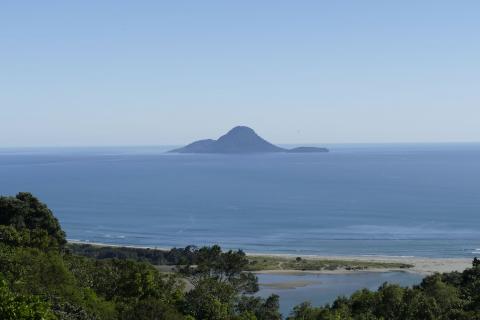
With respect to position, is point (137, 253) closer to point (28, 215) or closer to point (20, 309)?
point (28, 215)

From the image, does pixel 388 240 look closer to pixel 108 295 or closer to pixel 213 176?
pixel 108 295

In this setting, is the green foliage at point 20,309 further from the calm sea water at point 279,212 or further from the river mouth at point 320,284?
the calm sea water at point 279,212

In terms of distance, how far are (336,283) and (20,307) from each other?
143ft

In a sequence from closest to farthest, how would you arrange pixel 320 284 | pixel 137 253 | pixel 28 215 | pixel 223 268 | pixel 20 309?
1. pixel 20 309
2. pixel 223 268
3. pixel 28 215
4. pixel 320 284
5. pixel 137 253

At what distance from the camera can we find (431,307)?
2406 cm

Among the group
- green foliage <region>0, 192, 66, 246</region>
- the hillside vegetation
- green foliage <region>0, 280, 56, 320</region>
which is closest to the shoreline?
the hillside vegetation

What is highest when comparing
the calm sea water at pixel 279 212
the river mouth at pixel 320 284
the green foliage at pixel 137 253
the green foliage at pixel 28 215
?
the green foliage at pixel 28 215

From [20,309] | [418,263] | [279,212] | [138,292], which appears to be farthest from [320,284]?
[279,212]

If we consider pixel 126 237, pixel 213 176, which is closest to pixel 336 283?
pixel 126 237

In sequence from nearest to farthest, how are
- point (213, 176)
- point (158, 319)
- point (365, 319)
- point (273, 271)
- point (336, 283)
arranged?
point (158, 319)
point (365, 319)
point (336, 283)
point (273, 271)
point (213, 176)

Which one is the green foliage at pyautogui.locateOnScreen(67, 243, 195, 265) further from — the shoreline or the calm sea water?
the calm sea water

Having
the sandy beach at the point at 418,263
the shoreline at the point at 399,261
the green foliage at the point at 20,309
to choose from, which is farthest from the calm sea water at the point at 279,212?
the green foliage at the point at 20,309

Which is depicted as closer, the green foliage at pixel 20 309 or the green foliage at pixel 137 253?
the green foliage at pixel 20 309

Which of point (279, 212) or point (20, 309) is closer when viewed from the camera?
point (20, 309)
